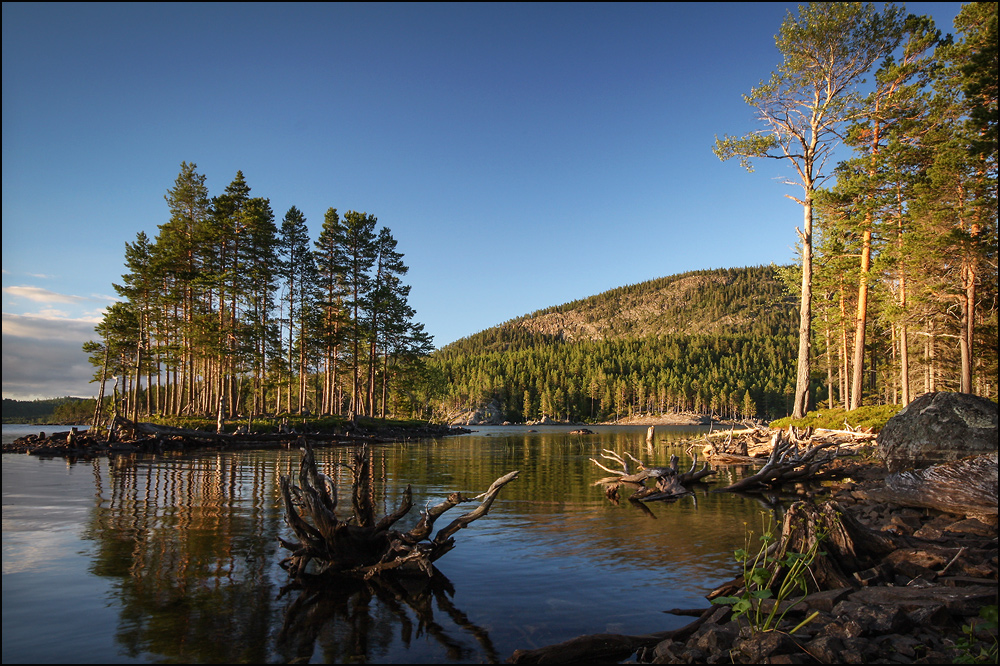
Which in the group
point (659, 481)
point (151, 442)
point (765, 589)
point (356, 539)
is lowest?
point (151, 442)

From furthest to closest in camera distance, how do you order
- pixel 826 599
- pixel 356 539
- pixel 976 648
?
pixel 356 539, pixel 826 599, pixel 976 648

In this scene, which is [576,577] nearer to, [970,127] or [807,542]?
[807,542]

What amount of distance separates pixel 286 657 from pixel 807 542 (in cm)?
708

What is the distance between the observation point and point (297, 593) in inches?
320

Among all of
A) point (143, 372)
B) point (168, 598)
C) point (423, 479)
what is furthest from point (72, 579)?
point (143, 372)

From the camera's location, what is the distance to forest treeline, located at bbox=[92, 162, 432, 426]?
143ft

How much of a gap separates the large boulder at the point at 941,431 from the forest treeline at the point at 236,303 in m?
38.2

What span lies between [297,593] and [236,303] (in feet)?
137

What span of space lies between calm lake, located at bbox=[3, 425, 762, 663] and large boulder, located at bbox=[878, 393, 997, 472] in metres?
8.25

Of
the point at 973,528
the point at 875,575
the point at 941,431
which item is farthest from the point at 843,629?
the point at 941,431

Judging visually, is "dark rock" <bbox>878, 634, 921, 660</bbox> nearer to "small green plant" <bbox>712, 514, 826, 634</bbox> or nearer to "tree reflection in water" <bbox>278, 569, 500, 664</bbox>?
"small green plant" <bbox>712, 514, 826, 634</bbox>

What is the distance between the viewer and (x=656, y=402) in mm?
166000

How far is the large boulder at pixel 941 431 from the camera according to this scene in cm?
1775

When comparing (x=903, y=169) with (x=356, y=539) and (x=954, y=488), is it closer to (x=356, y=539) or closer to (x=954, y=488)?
(x=954, y=488)
